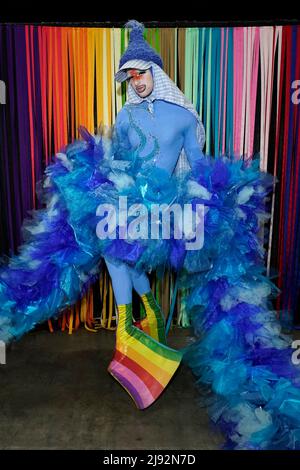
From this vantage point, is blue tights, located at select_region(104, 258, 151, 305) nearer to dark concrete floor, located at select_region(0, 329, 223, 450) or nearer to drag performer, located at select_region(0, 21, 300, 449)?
drag performer, located at select_region(0, 21, 300, 449)

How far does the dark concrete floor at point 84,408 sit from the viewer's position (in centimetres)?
181

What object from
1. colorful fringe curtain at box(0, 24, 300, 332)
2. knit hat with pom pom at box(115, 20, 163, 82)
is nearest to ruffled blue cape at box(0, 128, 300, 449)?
knit hat with pom pom at box(115, 20, 163, 82)

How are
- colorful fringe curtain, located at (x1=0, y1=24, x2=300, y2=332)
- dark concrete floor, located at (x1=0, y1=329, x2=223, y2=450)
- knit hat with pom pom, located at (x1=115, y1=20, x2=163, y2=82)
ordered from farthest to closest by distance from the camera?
colorful fringe curtain, located at (x1=0, y1=24, x2=300, y2=332), knit hat with pom pom, located at (x1=115, y1=20, x2=163, y2=82), dark concrete floor, located at (x1=0, y1=329, x2=223, y2=450)

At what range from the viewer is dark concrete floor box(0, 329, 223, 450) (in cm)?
181

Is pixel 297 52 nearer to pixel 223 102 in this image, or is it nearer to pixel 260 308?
pixel 223 102

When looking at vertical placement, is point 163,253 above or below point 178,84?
below

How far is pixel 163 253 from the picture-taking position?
1.95m

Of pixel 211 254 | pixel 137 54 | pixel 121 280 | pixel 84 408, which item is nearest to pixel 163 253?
pixel 211 254

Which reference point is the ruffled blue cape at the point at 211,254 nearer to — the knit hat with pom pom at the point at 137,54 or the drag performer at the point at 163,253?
the drag performer at the point at 163,253

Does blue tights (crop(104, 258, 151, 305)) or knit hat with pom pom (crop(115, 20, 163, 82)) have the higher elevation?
knit hat with pom pom (crop(115, 20, 163, 82))

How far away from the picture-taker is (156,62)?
2221mm

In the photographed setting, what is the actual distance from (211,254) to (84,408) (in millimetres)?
889

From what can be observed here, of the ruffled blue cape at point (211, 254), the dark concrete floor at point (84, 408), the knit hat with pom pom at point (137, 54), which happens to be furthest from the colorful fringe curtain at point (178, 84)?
the dark concrete floor at point (84, 408)

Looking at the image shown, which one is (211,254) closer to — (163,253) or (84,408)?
(163,253)
